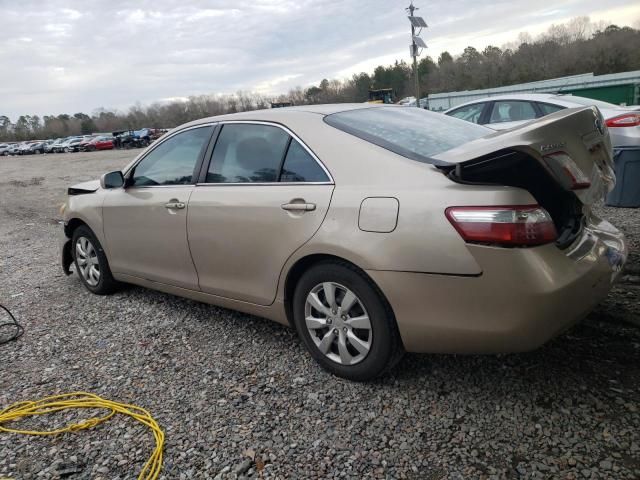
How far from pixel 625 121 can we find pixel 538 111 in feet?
4.02

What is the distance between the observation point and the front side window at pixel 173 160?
3707 mm

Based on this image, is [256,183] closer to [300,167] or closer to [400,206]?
[300,167]

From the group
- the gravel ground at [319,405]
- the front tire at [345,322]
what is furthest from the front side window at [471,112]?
the front tire at [345,322]

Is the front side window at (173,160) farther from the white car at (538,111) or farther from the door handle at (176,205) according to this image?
the white car at (538,111)

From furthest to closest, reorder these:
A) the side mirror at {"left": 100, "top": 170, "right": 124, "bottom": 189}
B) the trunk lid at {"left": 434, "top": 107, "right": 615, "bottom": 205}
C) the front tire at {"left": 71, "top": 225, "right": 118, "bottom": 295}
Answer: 1. the front tire at {"left": 71, "top": 225, "right": 118, "bottom": 295}
2. the side mirror at {"left": 100, "top": 170, "right": 124, "bottom": 189}
3. the trunk lid at {"left": 434, "top": 107, "right": 615, "bottom": 205}

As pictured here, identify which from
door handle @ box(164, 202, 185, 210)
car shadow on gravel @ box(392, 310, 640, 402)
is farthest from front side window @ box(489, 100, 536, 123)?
door handle @ box(164, 202, 185, 210)

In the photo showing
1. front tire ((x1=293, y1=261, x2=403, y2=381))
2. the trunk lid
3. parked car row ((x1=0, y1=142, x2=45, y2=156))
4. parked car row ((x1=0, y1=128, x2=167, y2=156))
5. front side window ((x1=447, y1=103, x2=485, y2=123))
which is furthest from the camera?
parked car row ((x1=0, y1=142, x2=45, y2=156))

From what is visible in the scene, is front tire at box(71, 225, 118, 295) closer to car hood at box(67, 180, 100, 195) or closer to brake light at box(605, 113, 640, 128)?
car hood at box(67, 180, 100, 195)

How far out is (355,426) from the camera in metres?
2.55

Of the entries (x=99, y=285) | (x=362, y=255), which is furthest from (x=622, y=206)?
(x=99, y=285)

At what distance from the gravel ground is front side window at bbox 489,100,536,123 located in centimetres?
466

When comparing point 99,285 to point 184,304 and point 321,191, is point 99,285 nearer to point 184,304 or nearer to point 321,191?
point 184,304

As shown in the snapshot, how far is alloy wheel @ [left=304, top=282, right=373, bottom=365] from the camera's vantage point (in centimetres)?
274

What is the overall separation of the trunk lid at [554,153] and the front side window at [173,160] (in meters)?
1.89
